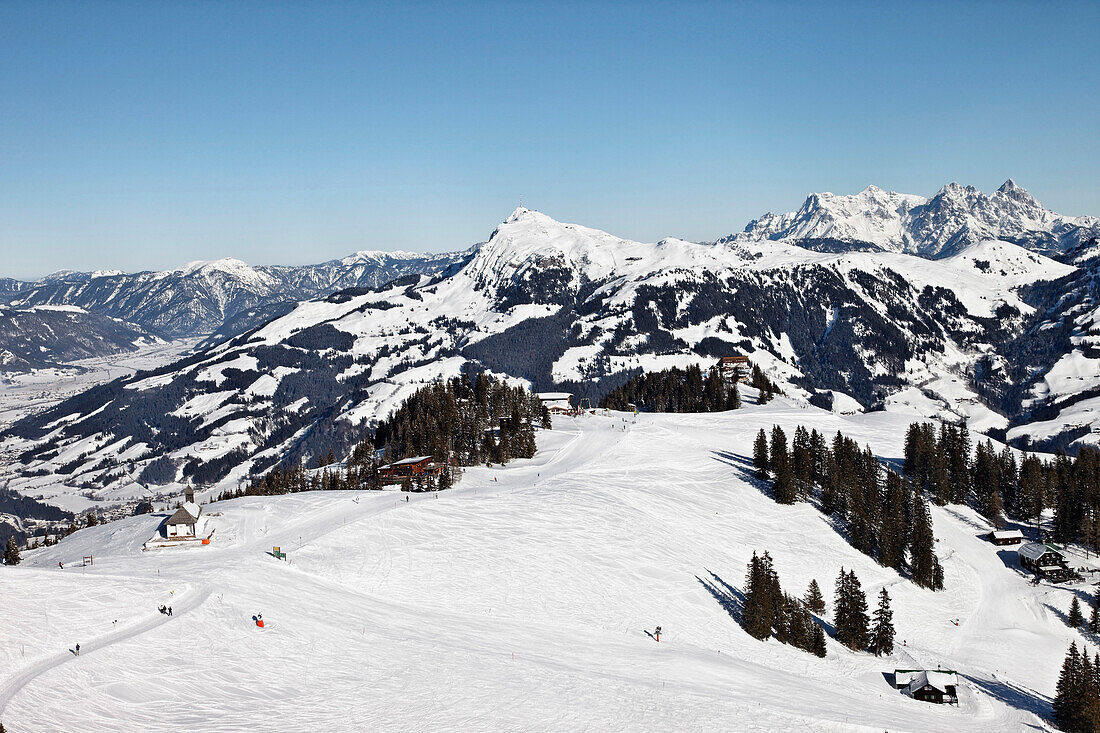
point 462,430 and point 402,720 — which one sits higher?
point 462,430

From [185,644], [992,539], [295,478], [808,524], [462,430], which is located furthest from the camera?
[462,430]

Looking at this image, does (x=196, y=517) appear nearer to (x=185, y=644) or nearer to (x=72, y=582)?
(x=72, y=582)

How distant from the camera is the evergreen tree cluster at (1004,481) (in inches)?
4154

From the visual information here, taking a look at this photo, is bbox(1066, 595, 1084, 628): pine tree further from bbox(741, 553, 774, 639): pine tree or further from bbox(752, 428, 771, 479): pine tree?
bbox(741, 553, 774, 639): pine tree

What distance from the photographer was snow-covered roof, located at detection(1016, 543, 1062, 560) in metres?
93.5

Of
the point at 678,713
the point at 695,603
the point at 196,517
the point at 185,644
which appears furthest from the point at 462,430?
the point at 678,713

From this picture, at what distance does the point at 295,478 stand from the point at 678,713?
88.4 meters

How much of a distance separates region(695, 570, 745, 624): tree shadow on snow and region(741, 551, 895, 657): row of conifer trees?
87cm

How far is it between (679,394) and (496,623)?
120m

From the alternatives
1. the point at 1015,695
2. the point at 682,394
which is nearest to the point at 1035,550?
the point at 1015,695

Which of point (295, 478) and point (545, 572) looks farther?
point (295, 478)

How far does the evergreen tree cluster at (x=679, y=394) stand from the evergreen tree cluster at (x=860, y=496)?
43729mm

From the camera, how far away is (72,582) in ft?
183

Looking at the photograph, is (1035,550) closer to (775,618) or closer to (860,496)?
(860,496)
